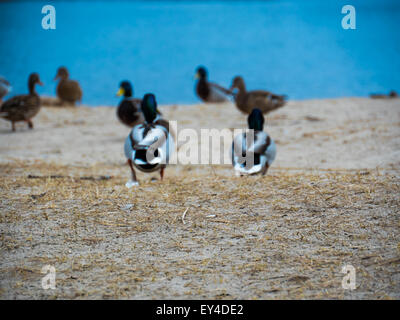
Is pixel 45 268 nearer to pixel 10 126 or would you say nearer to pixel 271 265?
pixel 271 265

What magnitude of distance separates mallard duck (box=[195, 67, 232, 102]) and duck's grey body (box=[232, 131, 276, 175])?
6.29 m

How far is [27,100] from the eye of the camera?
8.84 meters

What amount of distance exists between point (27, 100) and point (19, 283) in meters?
6.63

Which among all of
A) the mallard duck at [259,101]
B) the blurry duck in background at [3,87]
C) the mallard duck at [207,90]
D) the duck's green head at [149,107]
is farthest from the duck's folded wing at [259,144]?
the blurry duck in background at [3,87]

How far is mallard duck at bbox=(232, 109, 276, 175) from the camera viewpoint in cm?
489

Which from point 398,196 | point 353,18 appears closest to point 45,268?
point 398,196

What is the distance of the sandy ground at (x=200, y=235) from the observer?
2.76 m

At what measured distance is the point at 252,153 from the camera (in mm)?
4914

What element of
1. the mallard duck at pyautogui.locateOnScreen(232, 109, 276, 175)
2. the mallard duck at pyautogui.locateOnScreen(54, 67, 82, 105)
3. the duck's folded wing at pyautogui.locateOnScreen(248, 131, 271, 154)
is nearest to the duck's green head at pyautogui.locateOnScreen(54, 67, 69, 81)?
the mallard duck at pyautogui.locateOnScreen(54, 67, 82, 105)

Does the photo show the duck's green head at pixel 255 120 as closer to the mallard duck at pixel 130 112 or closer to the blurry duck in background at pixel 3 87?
the mallard duck at pixel 130 112

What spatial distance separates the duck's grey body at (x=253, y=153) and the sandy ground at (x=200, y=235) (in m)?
0.34

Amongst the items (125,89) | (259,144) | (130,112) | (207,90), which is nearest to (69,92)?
(125,89)

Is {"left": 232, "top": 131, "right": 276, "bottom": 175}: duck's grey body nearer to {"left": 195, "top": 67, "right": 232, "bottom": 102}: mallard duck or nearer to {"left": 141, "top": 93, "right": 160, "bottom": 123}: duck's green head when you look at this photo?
{"left": 141, "top": 93, "right": 160, "bottom": 123}: duck's green head

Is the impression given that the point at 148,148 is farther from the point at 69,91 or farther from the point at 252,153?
the point at 69,91
